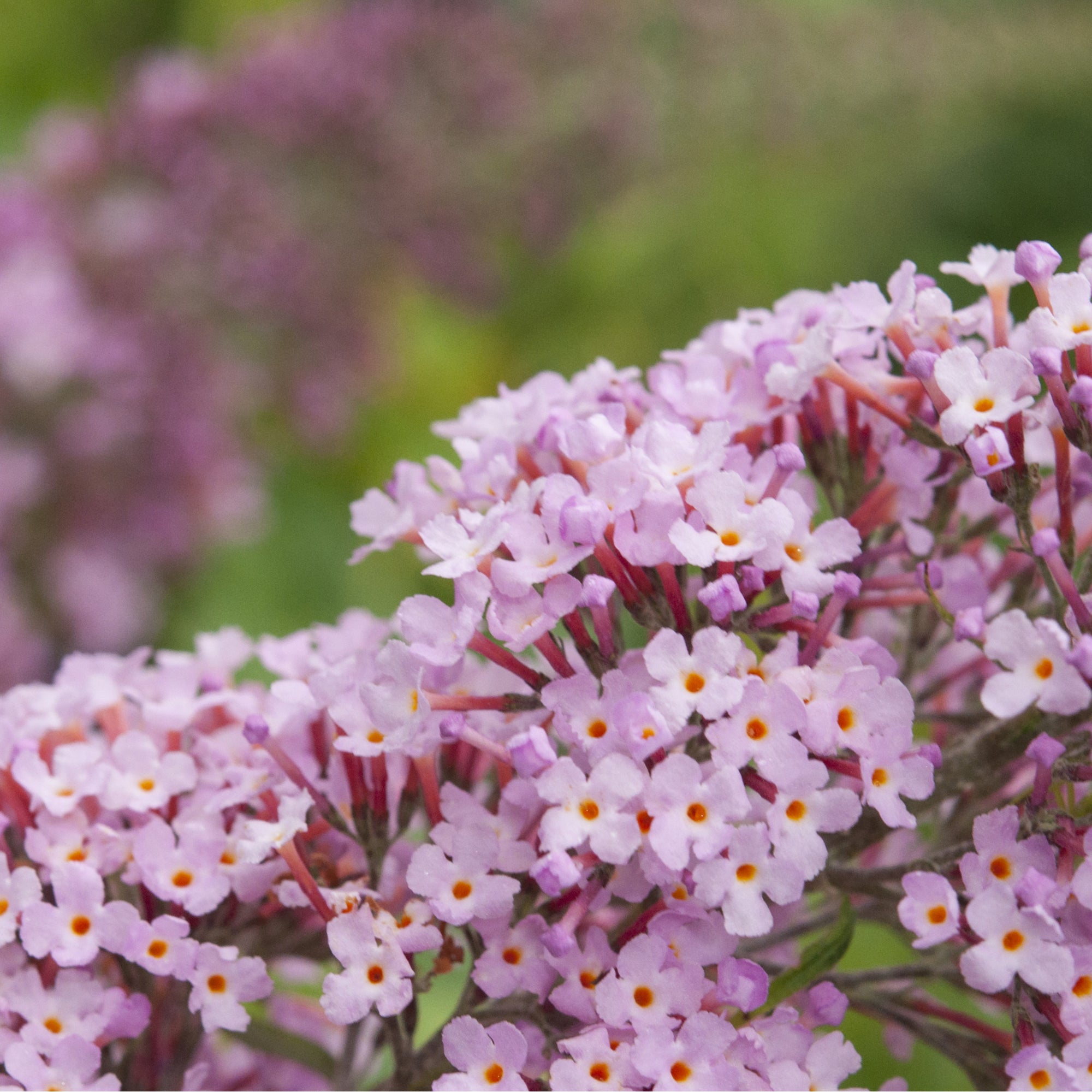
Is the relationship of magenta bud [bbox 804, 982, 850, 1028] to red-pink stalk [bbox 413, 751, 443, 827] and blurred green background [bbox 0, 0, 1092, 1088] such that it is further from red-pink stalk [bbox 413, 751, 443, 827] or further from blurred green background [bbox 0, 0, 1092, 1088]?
blurred green background [bbox 0, 0, 1092, 1088]

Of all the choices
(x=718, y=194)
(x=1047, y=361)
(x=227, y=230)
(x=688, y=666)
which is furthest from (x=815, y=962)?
(x=718, y=194)

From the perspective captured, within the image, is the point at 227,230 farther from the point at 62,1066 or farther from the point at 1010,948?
the point at 1010,948

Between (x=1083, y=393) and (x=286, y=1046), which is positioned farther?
(x=286, y=1046)

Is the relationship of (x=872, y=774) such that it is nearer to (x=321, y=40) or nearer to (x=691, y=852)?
(x=691, y=852)

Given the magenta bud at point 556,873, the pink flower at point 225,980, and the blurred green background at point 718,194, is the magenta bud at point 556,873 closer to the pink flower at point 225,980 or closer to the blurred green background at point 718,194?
the pink flower at point 225,980

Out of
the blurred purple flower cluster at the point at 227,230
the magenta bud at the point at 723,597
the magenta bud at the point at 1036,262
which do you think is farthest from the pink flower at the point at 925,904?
the blurred purple flower cluster at the point at 227,230
